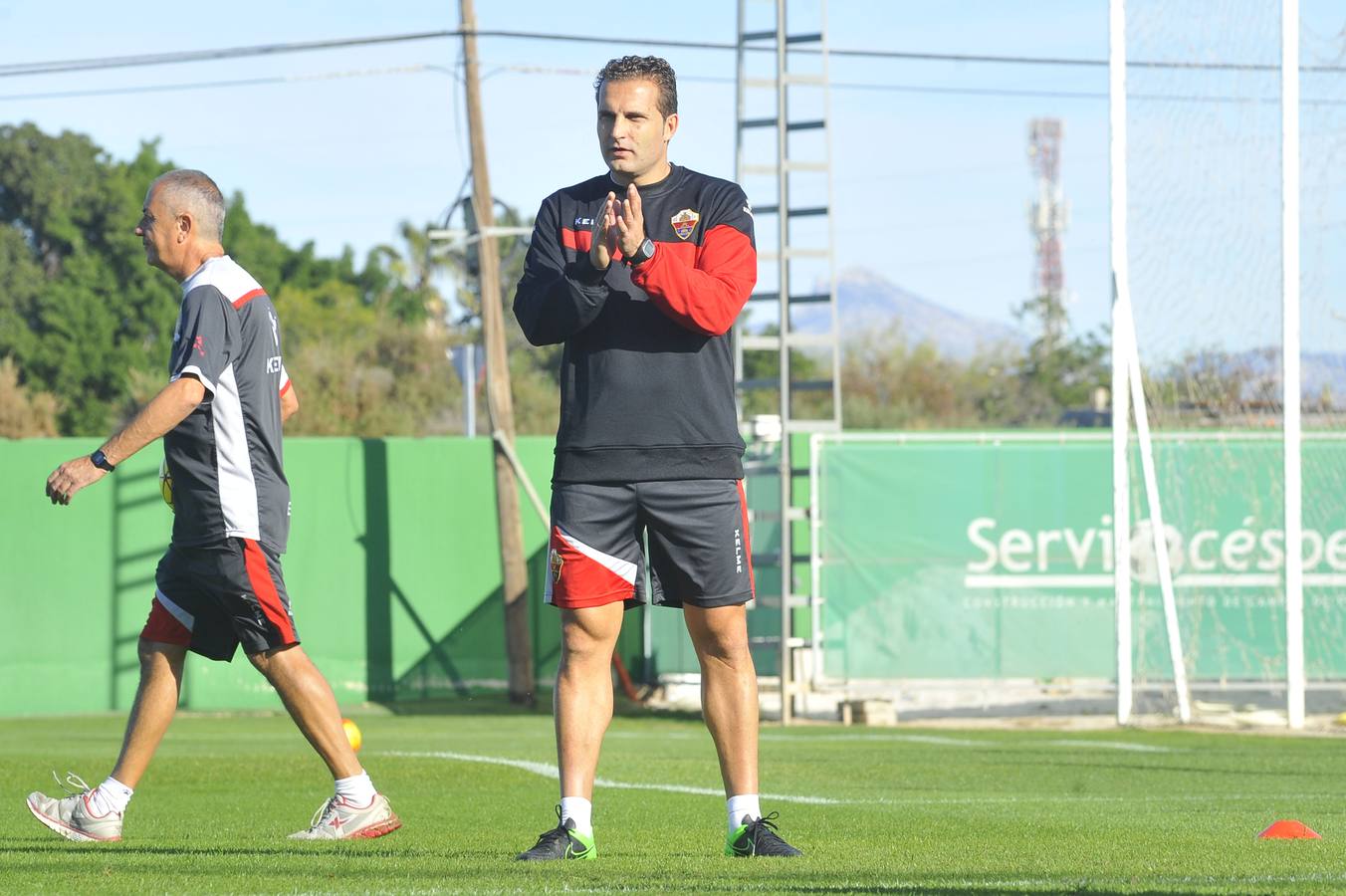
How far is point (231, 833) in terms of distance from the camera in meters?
5.81

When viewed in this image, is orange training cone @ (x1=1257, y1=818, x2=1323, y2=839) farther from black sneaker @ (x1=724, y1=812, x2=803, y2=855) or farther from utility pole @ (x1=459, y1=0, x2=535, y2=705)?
utility pole @ (x1=459, y1=0, x2=535, y2=705)

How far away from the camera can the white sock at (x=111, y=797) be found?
562 cm

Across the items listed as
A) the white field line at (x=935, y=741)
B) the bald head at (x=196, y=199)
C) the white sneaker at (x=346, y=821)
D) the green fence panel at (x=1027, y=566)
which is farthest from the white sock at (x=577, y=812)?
the green fence panel at (x=1027, y=566)

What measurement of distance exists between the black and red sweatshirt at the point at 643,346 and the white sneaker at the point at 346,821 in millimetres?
1401

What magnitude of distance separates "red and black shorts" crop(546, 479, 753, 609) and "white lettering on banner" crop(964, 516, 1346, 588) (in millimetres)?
12258

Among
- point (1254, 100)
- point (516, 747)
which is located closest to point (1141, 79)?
point (1254, 100)

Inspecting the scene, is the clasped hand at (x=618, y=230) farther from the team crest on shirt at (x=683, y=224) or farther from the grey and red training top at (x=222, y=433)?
the grey and red training top at (x=222, y=433)

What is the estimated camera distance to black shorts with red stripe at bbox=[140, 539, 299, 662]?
18.3 ft

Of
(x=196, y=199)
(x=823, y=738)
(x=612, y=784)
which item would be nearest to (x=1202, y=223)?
(x=823, y=738)

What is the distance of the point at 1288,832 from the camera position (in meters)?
5.46

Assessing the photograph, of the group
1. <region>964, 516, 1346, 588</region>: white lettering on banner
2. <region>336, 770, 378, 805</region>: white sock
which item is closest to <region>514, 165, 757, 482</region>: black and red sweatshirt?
<region>336, 770, 378, 805</region>: white sock

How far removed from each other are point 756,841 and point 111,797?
209 centimetres

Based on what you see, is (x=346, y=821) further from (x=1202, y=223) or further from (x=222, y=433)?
(x=1202, y=223)

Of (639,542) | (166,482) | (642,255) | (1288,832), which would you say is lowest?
(1288,832)
